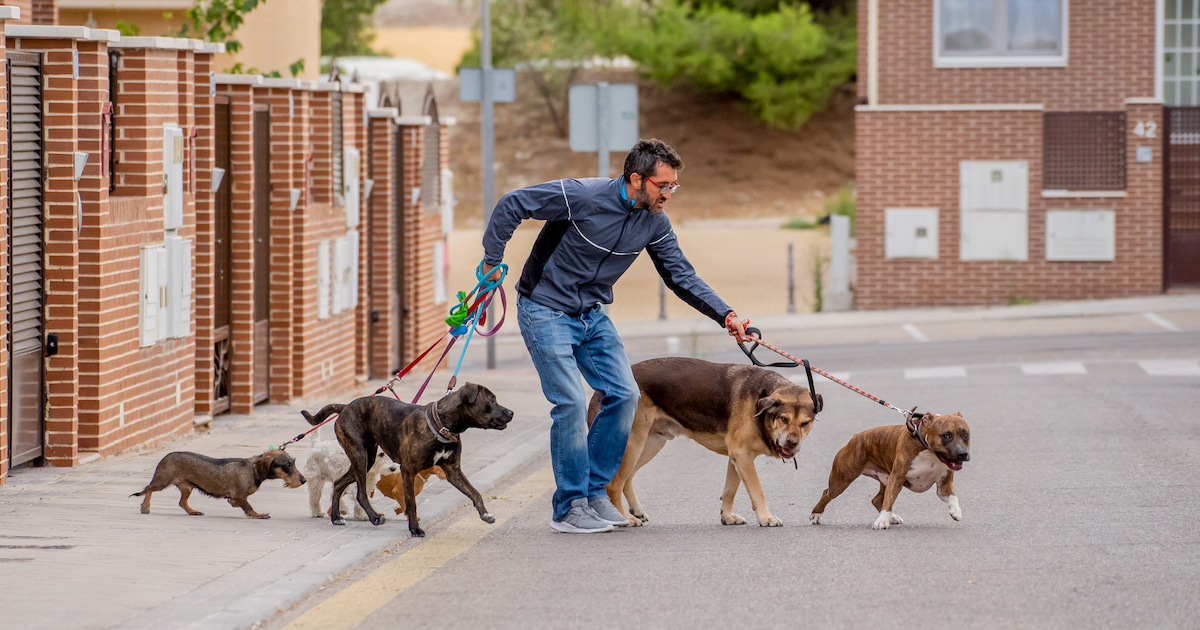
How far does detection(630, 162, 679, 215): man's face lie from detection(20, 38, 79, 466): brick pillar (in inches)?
151

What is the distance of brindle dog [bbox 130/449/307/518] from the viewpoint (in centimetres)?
801

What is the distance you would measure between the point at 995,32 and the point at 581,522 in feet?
67.0

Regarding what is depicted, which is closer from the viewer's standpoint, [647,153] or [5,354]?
[647,153]

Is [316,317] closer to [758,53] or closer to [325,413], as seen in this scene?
[325,413]

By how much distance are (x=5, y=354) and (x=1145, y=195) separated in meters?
20.8

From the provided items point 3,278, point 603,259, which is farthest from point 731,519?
point 3,278

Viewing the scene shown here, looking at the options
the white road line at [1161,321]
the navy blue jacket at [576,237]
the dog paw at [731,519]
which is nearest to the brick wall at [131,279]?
the navy blue jacket at [576,237]

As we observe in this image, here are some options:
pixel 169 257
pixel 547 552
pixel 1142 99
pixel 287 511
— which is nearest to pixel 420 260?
pixel 169 257

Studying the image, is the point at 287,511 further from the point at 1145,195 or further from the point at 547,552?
the point at 1145,195

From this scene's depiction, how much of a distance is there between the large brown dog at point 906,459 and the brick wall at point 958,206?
18.2 meters

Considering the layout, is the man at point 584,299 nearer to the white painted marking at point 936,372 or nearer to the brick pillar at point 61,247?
the brick pillar at point 61,247

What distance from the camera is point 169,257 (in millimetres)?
10859

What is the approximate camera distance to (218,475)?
8008 mm

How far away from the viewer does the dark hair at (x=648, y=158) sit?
7543mm
